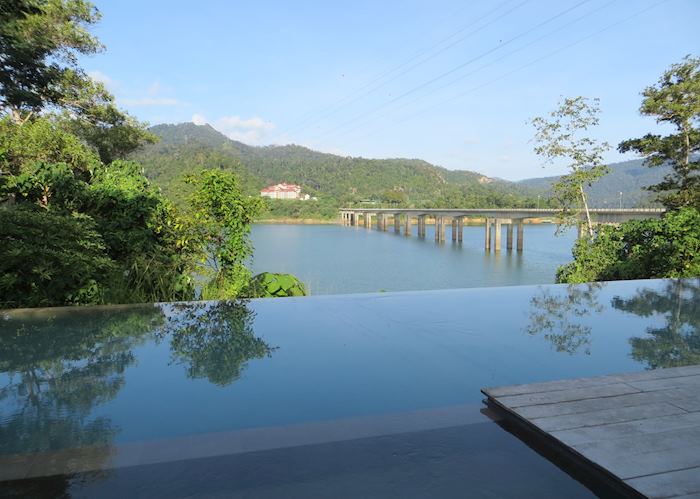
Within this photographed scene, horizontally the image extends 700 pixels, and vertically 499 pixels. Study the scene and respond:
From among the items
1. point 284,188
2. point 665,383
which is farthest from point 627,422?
point 284,188

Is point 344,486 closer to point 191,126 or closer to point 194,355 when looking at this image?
point 194,355

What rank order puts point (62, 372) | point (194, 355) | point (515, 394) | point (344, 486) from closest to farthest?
point (344, 486)
point (515, 394)
point (62, 372)
point (194, 355)

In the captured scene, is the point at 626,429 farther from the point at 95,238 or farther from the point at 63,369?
the point at 95,238

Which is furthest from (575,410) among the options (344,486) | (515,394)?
(344,486)

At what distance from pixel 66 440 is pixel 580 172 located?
12051 mm

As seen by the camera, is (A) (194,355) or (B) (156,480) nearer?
(B) (156,480)

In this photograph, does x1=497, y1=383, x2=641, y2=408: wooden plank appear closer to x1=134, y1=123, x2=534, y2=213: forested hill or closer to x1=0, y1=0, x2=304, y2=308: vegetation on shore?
x1=0, y1=0, x2=304, y2=308: vegetation on shore

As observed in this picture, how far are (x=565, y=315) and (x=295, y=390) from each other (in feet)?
6.23

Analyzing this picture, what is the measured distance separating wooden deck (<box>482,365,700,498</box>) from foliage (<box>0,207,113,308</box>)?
2679mm

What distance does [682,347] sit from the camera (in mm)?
2131

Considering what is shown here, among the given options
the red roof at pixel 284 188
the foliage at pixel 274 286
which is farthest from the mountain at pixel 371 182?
the foliage at pixel 274 286

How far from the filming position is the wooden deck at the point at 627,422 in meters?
1.02

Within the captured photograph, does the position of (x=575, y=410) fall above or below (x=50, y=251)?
below

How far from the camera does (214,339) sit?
2.28m
